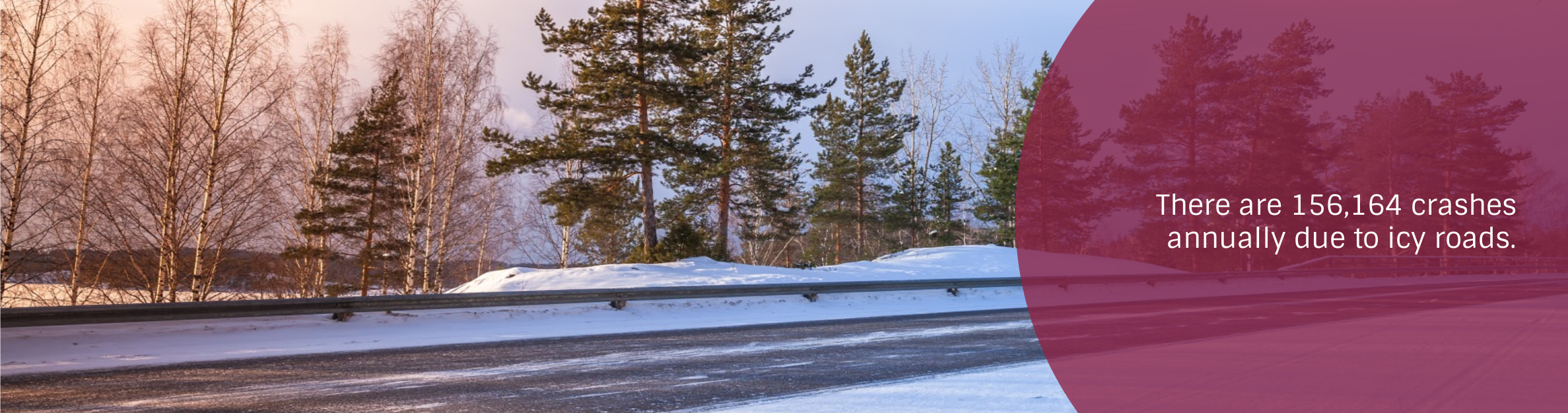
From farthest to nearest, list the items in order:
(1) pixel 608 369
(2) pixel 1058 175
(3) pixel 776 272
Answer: (2) pixel 1058 175 < (3) pixel 776 272 < (1) pixel 608 369

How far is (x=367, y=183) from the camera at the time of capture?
29.4m

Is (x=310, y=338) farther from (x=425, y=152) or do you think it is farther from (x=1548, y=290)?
(x=1548, y=290)

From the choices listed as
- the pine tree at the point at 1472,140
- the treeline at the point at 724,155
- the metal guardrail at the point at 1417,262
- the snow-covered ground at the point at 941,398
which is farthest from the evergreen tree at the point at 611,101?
the pine tree at the point at 1472,140

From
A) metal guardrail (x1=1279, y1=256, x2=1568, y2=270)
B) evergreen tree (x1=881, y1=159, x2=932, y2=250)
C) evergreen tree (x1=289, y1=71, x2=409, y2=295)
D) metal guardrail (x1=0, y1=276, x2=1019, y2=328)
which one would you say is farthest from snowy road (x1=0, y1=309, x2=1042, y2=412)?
evergreen tree (x1=881, y1=159, x2=932, y2=250)

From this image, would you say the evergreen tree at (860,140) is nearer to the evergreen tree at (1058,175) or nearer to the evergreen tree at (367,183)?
the evergreen tree at (1058,175)

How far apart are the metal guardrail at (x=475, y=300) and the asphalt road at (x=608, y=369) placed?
2356mm

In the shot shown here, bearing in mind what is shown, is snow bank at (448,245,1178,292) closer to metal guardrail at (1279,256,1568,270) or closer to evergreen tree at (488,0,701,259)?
evergreen tree at (488,0,701,259)

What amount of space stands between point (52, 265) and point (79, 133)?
376 cm

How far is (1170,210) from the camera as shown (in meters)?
36.5

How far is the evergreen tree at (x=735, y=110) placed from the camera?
1164 inches

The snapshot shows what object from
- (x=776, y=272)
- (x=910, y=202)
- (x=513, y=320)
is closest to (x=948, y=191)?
(x=910, y=202)

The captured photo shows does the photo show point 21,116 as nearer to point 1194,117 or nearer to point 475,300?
point 475,300

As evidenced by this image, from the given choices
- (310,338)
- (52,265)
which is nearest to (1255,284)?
(310,338)

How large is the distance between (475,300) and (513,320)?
2.21 feet
